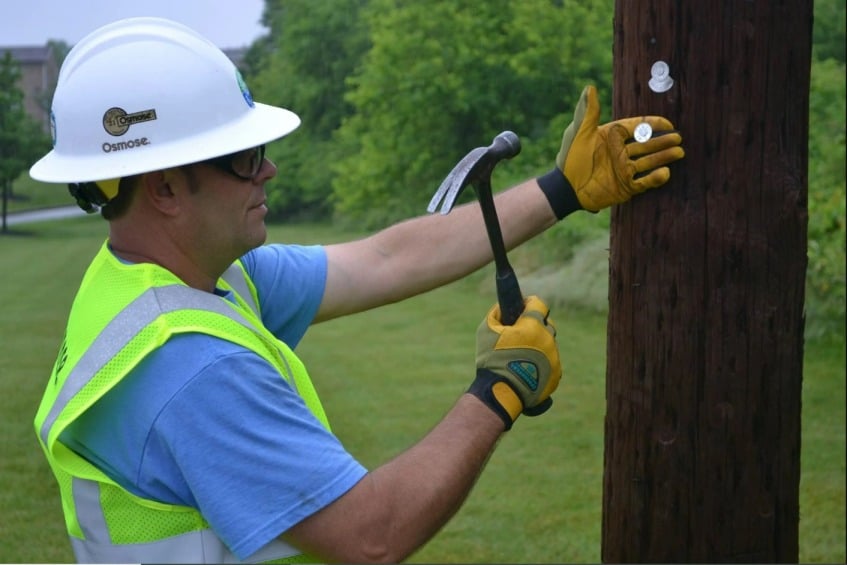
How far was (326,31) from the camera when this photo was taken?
64.3ft

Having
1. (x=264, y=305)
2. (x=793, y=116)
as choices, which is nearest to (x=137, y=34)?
(x=264, y=305)

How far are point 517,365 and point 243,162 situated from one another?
2.30 feet

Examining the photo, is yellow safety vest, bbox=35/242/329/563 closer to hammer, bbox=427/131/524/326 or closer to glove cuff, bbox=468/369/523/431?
glove cuff, bbox=468/369/523/431

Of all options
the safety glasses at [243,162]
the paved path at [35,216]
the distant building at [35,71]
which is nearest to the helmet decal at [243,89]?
the safety glasses at [243,162]

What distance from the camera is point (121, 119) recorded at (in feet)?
7.18

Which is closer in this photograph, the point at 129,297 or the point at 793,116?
the point at 129,297

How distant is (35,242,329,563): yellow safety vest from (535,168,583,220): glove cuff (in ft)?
3.32

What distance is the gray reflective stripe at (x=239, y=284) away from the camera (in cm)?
259

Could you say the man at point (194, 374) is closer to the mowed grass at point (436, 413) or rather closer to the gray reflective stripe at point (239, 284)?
the gray reflective stripe at point (239, 284)

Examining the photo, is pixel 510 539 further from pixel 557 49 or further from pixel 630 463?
pixel 557 49

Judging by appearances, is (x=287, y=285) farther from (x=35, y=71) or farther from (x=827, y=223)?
(x=35, y=71)

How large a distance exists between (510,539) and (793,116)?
4.67m

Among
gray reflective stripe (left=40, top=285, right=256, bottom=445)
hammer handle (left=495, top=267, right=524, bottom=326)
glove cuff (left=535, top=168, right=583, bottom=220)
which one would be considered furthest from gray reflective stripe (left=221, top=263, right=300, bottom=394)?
glove cuff (left=535, top=168, right=583, bottom=220)

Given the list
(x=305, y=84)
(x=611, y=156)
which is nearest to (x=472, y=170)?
(x=611, y=156)
